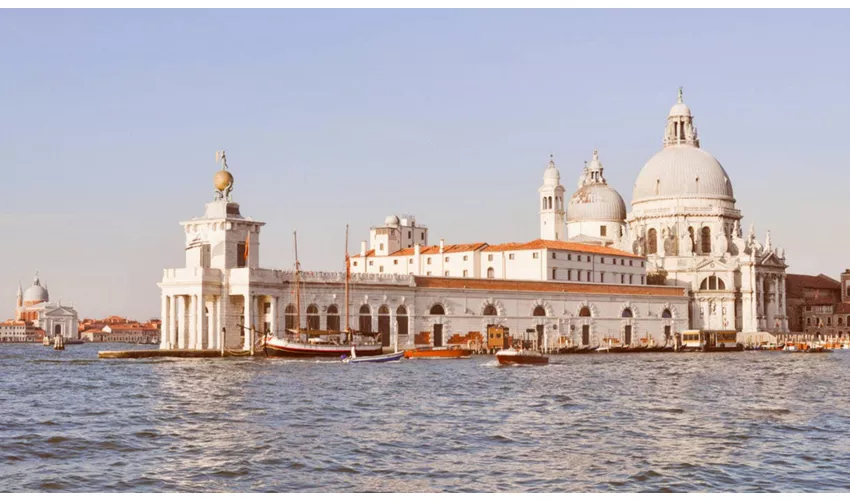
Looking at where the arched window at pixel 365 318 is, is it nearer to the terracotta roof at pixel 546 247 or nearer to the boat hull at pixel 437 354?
the boat hull at pixel 437 354

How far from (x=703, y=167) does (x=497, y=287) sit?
3579cm

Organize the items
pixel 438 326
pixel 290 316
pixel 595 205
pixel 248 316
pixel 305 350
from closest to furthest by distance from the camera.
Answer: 1. pixel 305 350
2. pixel 248 316
3. pixel 290 316
4. pixel 438 326
5. pixel 595 205

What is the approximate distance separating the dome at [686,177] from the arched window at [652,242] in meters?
3.40

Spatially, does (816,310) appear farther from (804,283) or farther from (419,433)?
(419,433)

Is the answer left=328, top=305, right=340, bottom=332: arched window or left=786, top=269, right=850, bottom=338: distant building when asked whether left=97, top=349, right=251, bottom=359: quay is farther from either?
left=786, top=269, right=850, bottom=338: distant building

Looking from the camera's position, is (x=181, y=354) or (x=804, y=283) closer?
(x=181, y=354)

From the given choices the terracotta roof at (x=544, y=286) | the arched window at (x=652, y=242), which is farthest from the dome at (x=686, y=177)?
the terracotta roof at (x=544, y=286)

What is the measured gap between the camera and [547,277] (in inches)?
3378

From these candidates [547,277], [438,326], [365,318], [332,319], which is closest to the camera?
[332,319]

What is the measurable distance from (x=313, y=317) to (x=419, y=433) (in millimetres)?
43044

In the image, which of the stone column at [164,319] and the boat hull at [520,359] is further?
the stone column at [164,319]

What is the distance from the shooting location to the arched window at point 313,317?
69.9 meters

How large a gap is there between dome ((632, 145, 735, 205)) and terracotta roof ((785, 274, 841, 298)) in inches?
755

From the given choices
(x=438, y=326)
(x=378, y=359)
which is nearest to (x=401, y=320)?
(x=438, y=326)
